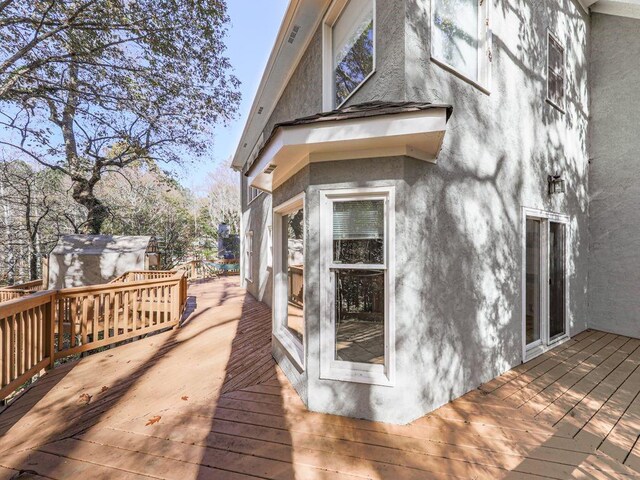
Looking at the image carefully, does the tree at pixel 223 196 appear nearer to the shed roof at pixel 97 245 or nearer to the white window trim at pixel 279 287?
the shed roof at pixel 97 245

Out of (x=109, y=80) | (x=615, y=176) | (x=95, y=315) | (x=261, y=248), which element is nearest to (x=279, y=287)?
(x=95, y=315)

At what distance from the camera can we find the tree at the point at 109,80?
5914 millimetres

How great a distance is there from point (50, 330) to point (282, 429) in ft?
13.3

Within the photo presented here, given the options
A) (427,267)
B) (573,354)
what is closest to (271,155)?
(427,267)

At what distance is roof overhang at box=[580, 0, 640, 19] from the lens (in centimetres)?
558

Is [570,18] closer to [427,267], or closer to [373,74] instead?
[373,74]

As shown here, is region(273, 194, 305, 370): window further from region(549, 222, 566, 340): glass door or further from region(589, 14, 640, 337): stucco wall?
region(589, 14, 640, 337): stucco wall

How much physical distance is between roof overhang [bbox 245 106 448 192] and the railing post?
4.08 m

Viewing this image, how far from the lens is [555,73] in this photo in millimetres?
5434

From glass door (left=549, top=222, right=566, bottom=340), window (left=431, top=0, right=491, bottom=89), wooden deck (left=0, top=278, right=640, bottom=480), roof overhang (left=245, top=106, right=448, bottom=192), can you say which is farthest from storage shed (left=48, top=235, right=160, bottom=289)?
glass door (left=549, top=222, right=566, bottom=340)

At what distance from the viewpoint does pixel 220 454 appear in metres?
2.57

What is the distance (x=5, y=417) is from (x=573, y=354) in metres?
7.99

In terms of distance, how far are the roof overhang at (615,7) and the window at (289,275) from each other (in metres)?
7.54

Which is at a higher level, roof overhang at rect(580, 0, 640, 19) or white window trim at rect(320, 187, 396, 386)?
roof overhang at rect(580, 0, 640, 19)
